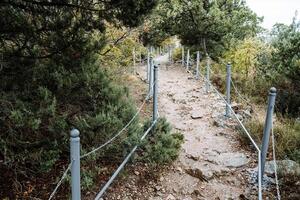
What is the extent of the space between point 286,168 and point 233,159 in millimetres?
870

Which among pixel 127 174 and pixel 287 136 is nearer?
pixel 127 174

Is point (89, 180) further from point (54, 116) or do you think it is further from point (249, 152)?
point (249, 152)

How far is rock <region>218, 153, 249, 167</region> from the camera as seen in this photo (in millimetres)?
4652

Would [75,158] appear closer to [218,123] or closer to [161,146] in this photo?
[161,146]

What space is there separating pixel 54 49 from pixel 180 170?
244 cm

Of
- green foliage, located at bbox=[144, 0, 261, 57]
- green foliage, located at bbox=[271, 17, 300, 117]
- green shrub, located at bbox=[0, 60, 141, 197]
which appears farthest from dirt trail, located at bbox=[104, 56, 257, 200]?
green foliage, located at bbox=[144, 0, 261, 57]

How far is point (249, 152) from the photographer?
5.04 m

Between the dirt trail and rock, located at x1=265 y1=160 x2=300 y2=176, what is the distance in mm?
315

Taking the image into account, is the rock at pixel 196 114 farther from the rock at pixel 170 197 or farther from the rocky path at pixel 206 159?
the rock at pixel 170 197

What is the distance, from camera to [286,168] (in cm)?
409

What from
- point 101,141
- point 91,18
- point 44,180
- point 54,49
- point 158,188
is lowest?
point 158,188

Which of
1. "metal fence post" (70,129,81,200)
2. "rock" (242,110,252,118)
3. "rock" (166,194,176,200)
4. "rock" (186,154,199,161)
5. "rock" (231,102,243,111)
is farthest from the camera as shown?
"rock" (231,102,243,111)

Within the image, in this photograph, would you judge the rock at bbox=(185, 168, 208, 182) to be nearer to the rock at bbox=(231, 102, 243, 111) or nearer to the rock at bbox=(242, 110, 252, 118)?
the rock at bbox=(242, 110, 252, 118)

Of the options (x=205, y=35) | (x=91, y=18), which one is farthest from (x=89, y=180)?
(x=205, y=35)
